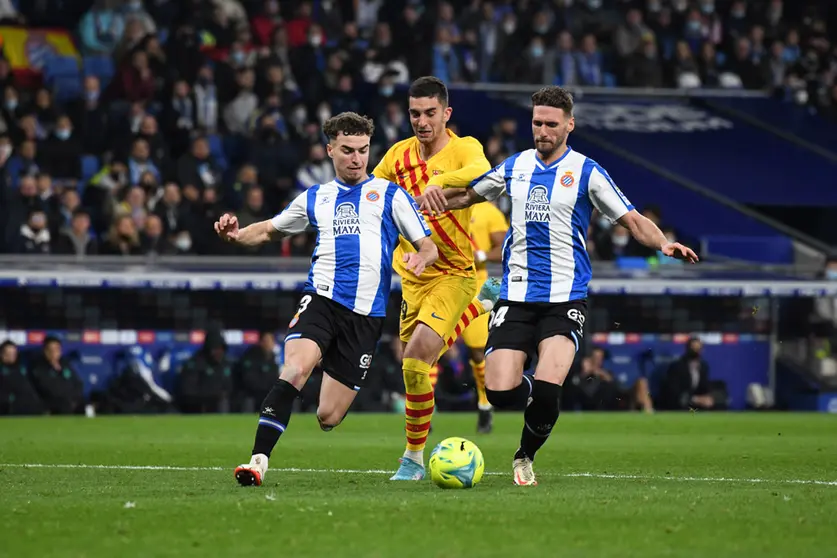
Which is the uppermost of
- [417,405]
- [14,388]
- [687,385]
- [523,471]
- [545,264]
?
[545,264]

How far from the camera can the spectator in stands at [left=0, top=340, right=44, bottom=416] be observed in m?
18.3

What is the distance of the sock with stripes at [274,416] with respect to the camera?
849cm

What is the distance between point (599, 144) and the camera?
2603 centimetres

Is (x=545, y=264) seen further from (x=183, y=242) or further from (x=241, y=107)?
(x=241, y=107)

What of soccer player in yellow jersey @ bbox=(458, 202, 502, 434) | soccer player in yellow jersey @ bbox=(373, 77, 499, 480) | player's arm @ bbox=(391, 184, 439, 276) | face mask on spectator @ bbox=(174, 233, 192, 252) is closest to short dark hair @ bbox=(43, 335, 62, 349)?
face mask on spectator @ bbox=(174, 233, 192, 252)

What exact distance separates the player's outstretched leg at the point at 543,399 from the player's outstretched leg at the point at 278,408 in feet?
4.30

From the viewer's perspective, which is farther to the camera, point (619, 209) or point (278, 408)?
point (619, 209)

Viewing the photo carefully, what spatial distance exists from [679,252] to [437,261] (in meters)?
Answer: 2.15

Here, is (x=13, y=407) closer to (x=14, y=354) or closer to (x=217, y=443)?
(x=14, y=354)

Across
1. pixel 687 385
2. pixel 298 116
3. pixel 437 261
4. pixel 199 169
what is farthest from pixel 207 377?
pixel 437 261

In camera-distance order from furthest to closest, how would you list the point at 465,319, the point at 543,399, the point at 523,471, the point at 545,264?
the point at 465,319, the point at 545,264, the point at 523,471, the point at 543,399

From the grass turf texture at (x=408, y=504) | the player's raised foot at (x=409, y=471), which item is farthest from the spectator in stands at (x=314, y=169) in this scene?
the player's raised foot at (x=409, y=471)

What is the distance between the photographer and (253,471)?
8430 millimetres

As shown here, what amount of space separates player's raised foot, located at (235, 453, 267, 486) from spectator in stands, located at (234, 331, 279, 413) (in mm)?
10910
